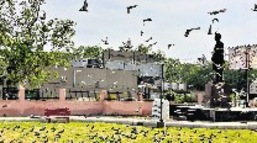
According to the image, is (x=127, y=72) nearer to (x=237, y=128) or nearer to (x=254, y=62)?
(x=254, y=62)

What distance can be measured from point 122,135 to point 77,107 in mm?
20721

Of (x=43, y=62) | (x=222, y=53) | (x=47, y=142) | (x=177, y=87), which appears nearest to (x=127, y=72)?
(x=177, y=87)

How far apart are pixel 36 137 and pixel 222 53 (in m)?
17.3

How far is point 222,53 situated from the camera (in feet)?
122

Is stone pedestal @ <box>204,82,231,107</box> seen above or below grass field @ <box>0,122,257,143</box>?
above

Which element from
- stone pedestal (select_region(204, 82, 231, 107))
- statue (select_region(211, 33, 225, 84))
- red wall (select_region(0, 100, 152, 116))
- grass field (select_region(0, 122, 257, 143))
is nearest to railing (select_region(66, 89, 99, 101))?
red wall (select_region(0, 100, 152, 116))

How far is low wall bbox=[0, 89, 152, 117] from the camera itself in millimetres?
40625

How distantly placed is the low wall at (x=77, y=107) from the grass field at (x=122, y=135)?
1313 cm

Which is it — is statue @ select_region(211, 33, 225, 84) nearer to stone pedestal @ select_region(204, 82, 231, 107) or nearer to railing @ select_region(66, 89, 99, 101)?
stone pedestal @ select_region(204, 82, 231, 107)

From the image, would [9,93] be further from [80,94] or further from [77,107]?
[80,94]

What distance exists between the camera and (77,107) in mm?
44125

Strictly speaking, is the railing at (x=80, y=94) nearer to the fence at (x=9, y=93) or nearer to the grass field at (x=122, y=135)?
the fence at (x=9, y=93)

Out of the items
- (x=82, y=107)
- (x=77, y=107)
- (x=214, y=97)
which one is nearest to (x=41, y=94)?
(x=82, y=107)

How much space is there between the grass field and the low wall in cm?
1313
